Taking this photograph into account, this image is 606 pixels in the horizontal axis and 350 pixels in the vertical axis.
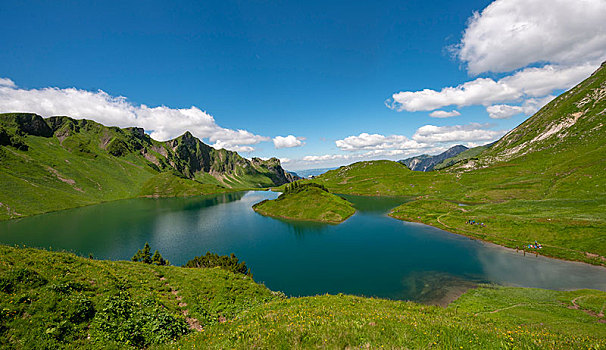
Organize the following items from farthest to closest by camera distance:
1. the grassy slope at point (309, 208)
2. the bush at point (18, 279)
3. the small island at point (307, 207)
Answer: the small island at point (307, 207) < the grassy slope at point (309, 208) < the bush at point (18, 279)

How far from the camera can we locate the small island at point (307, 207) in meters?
111

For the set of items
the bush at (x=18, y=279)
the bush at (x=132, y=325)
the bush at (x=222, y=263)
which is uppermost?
the bush at (x=18, y=279)

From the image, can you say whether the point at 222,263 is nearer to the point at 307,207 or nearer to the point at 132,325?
the point at 132,325

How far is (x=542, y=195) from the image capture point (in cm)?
11412

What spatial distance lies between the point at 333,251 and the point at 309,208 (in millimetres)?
52532

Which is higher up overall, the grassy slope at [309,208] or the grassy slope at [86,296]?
the grassy slope at [86,296]

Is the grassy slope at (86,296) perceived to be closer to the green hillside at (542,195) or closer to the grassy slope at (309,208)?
the green hillside at (542,195)

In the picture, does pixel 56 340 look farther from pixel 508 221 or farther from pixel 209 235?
pixel 508 221

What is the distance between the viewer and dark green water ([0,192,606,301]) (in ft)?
152

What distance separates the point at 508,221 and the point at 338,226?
6291 cm

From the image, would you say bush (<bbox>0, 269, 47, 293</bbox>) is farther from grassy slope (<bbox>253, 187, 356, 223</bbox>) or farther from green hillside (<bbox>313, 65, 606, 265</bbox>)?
grassy slope (<bbox>253, 187, 356, 223</bbox>)

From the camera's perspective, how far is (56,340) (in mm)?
11016

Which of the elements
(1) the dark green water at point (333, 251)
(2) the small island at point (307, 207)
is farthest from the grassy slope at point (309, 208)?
(1) the dark green water at point (333, 251)

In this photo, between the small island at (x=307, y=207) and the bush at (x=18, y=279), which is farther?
the small island at (x=307, y=207)
